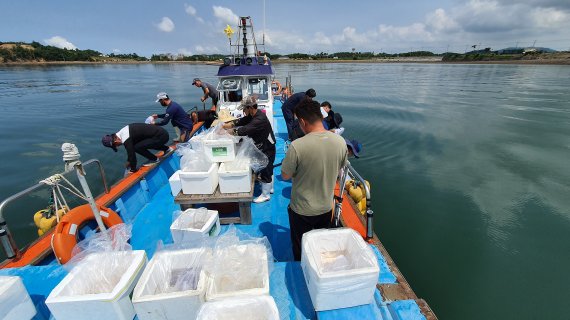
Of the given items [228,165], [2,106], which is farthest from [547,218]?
[2,106]

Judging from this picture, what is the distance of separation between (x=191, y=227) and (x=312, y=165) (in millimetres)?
1967

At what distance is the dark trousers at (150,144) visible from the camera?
17.2 ft

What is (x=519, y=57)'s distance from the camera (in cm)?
7250

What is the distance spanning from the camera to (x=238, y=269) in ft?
6.89

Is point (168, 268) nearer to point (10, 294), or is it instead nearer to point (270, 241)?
point (10, 294)

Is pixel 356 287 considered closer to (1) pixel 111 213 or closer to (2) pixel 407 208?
(1) pixel 111 213

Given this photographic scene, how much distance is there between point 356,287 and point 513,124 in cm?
1698

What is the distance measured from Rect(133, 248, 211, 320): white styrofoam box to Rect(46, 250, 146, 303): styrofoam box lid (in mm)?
97

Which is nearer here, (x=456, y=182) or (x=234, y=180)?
(x=234, y=180)

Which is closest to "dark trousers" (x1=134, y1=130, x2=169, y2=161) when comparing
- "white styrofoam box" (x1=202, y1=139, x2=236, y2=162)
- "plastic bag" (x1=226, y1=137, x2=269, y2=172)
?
"white styrofoam box" (x1=202, y1=139, x2=236, y2=162)

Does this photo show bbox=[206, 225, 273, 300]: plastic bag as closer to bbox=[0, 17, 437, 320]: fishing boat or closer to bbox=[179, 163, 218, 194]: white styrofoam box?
bbox=[0, 17, 437, 320]: fishing boat

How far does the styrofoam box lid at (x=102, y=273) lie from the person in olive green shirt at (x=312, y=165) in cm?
141

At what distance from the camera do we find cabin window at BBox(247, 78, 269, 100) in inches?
310

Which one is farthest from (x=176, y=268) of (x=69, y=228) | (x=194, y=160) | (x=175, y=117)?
(x=175, y=117)
